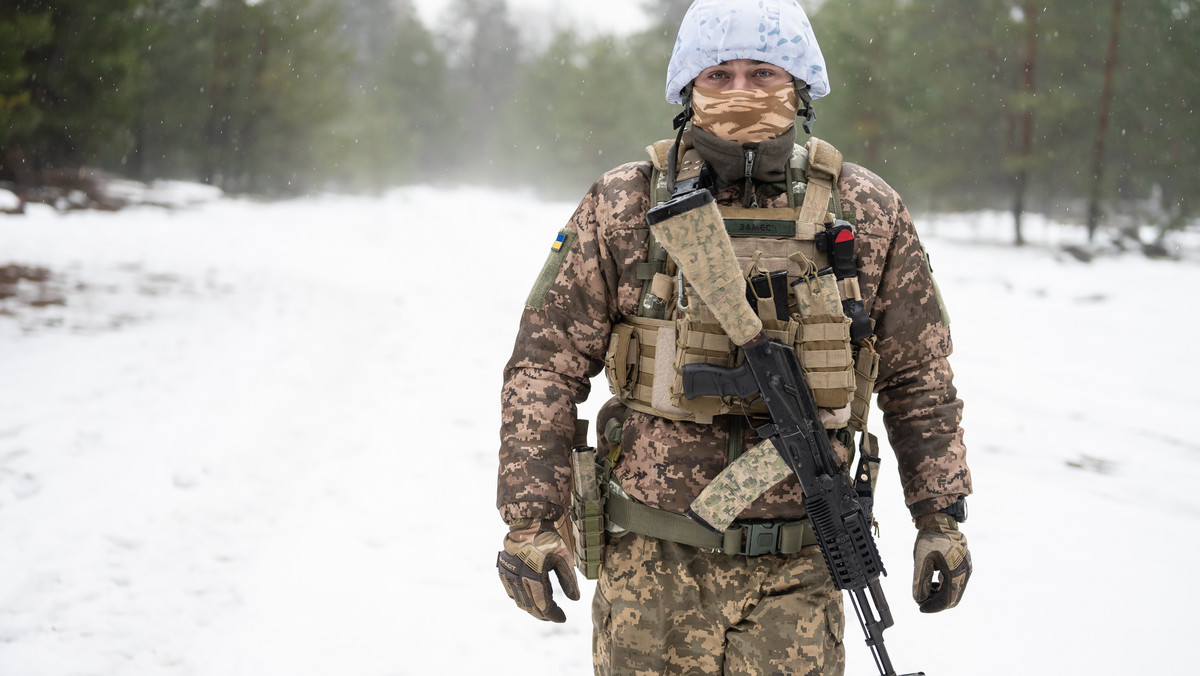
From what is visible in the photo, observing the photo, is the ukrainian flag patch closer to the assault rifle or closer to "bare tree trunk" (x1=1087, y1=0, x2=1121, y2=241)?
the assault rifle

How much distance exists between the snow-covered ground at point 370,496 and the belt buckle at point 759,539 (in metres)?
1.55

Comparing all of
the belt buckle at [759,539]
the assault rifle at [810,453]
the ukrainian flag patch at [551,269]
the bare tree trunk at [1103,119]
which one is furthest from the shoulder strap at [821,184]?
the bare tree trunk at [1103,119]

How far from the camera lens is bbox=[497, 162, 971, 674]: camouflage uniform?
6.51 ft

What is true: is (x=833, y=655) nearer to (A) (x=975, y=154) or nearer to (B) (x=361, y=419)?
(B) (x=361, y=419)

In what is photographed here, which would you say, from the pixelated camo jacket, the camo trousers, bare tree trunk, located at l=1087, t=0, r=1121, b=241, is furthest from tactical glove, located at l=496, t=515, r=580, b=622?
bare tree trunk, located at l=1087, t=0, r=1121, b=241

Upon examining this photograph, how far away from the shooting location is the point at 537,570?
72.7 inches

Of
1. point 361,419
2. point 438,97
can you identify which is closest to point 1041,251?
point 361,419

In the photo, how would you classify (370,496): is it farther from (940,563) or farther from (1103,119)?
(1103,119)

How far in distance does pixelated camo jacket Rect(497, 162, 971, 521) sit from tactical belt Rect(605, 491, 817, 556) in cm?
3

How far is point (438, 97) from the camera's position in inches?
2135

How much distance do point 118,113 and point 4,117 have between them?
18.6ft

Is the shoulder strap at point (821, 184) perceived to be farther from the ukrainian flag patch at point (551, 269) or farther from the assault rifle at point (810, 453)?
the ukrainian flag patch at point (551, 269)

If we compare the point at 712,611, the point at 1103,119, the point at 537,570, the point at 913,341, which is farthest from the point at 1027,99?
the point at 537,570

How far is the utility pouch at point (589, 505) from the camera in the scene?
6.80ft
